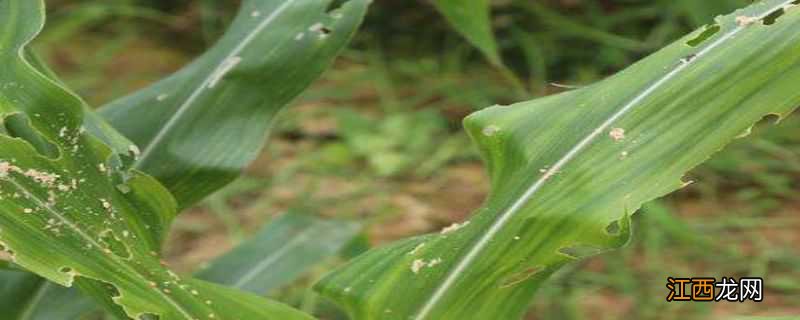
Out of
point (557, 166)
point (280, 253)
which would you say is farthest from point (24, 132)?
point (280, 253)

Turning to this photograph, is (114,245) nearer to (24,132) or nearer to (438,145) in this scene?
(24,132)

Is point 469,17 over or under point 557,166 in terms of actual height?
over

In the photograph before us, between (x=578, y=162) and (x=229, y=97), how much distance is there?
0.33 meters

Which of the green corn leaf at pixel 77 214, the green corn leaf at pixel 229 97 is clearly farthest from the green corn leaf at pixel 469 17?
the green corn leaf at pixel 77 214

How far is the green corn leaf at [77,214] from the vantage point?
609 mm

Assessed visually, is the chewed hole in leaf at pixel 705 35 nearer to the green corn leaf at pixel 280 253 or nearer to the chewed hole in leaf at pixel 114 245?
the chewed hole in leaf at pixel 114 245

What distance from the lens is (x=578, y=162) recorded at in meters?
0.66

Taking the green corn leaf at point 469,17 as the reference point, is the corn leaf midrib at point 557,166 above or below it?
below

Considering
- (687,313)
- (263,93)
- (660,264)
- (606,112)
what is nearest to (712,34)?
(606,112)

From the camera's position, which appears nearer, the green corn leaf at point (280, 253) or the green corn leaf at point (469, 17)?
the green corn leaf at point (469, 17)

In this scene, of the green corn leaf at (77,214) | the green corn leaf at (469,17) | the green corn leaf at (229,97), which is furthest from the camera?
the green corn leaf at (469,17)

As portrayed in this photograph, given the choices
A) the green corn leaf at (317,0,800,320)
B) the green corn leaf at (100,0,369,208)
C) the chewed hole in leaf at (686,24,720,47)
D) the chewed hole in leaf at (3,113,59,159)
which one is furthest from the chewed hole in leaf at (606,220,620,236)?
the chewed hole in leaf at (3,113,59,159)

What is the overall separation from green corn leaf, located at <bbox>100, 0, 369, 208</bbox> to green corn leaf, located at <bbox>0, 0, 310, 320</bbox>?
0.42 feet

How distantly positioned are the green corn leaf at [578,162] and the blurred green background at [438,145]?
0.60 m
